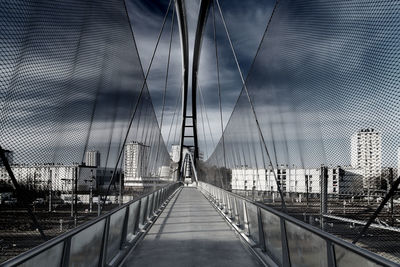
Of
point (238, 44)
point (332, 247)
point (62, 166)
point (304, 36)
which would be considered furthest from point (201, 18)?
point (332, 247)

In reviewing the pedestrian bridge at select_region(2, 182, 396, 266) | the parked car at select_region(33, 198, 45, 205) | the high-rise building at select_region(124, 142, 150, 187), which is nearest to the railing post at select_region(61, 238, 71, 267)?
the pedestrian bridge at select_region(2, 182, 396, 266)

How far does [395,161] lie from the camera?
3.86 m

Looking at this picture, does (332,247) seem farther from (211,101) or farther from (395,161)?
(211,101)

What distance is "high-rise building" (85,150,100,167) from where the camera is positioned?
618cm

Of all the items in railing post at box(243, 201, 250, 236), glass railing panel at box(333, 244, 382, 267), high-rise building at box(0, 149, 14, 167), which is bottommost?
railing post at box(243, 201, 250, 236)

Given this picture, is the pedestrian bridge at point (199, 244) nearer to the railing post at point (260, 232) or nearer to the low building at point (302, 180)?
the railing post at point (260, 232)

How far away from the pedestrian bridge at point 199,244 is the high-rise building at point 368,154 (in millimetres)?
1100

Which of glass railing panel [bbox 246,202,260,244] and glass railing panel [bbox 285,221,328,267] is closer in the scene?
glass railing panel [bbox 285,221,328,267]

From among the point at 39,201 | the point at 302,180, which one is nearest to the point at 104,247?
the point at 39,201

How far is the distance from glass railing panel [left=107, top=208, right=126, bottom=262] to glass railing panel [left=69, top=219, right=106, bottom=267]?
61 cm

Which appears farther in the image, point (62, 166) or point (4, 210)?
point (62, 166)

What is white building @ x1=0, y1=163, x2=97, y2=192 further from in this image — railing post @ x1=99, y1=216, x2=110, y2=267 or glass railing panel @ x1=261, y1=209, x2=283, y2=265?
glass railing panel @ x1=261, y1=209, x2=283, y2=265

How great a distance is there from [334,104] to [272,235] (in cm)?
210

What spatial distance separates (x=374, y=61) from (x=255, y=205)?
3956 millimetres
